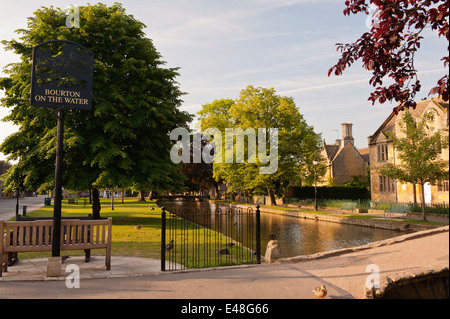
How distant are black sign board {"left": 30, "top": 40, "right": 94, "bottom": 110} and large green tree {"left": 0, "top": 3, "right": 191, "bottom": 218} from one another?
9519 millimetres

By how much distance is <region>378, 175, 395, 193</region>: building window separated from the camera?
37.9 m

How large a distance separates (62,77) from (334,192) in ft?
128

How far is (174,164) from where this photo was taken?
2336cm

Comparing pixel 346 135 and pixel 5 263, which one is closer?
pixel 5 263

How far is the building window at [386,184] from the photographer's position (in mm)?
37906

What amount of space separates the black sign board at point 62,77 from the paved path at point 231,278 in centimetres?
410

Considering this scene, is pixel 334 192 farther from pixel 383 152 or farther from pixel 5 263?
pixel 5 263

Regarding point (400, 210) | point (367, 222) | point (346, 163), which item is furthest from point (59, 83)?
point (346, 163)

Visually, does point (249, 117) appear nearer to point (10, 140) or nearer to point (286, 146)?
point (286, 146)

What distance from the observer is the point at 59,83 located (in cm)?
846

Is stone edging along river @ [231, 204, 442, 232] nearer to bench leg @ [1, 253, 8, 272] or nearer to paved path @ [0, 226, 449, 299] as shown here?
paved path @ [0, 226, 449, 299]

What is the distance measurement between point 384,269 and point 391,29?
541 centimetres

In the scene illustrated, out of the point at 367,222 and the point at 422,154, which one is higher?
the point at 422,154
